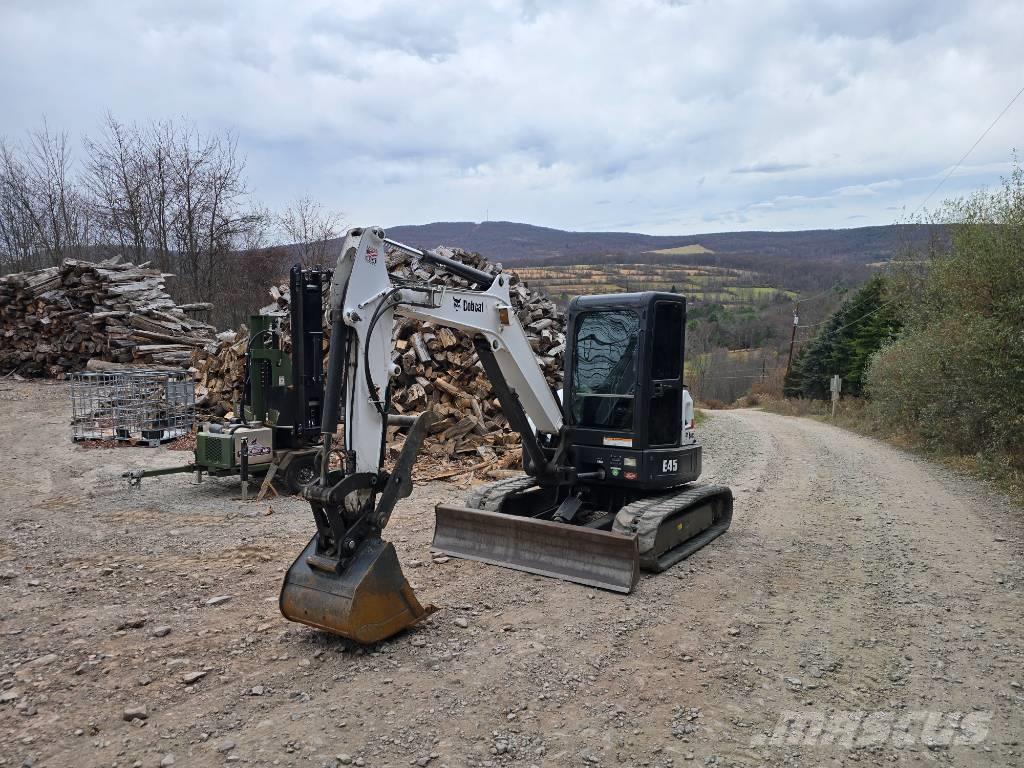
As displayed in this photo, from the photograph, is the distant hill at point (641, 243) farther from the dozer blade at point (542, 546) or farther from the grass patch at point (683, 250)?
the dozer blade at point (542, 546)

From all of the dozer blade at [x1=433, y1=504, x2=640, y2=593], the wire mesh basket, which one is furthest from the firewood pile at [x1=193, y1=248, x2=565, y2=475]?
the dozer blade at [x1=433, y1=504, x2=640, y2=593]

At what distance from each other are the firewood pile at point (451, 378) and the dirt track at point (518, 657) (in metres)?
3.85

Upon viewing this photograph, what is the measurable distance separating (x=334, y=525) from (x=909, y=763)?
3.51 meters

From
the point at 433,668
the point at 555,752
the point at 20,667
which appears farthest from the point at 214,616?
the point at 555,752

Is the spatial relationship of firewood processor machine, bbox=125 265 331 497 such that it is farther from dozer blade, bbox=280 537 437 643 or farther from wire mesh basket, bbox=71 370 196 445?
dozer blade, bbox=280 537 437 643

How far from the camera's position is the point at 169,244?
92.7ft

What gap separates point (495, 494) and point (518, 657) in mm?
2717

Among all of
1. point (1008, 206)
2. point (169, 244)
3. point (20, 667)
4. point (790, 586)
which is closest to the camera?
point (20, 667)

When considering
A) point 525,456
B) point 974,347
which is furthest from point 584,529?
point 974,347

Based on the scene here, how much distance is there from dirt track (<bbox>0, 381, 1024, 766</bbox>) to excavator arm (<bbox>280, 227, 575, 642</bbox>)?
333 mm

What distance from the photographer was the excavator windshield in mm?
7227

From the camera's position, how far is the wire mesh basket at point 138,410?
13.8m

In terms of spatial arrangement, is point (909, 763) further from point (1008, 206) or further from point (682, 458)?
point (1008, 206)

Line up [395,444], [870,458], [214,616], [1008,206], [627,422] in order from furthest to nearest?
[870,458]
[1008,206]
[395,444]
[627,422]
[214,616]
